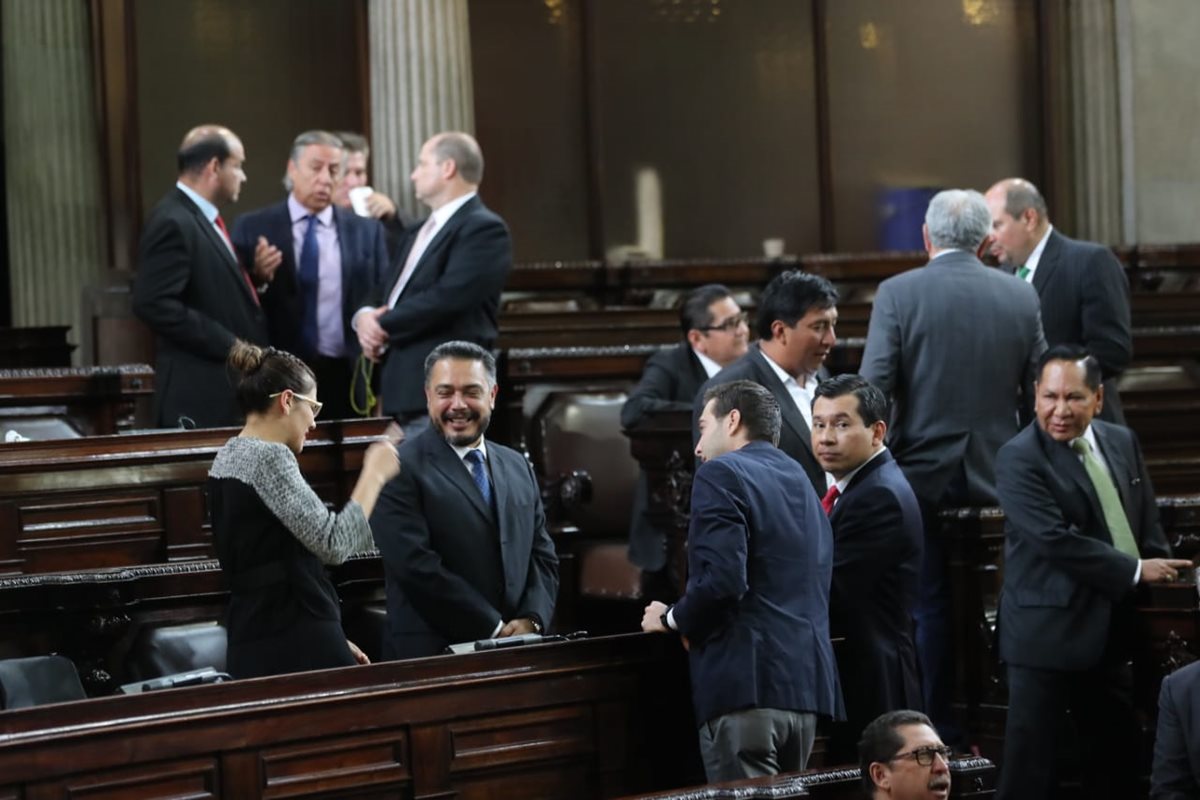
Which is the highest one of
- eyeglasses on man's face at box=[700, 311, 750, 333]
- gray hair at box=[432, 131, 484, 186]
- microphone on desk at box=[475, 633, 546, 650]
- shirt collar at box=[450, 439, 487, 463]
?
gray hair at box=[432, 131, 484, 186]

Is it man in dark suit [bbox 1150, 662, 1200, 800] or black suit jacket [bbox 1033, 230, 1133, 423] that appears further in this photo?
black suit jacket [bbox 1033, 230, 1133, 423]

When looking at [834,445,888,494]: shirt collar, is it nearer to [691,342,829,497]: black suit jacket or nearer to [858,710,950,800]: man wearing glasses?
[691,342,829,497]: black suit jacket

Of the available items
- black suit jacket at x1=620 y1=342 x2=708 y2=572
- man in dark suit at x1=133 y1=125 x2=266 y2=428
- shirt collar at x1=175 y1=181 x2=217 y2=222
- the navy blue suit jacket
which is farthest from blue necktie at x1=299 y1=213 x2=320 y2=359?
the navy blue suit jacket

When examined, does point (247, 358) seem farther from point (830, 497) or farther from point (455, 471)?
point (830, 497)

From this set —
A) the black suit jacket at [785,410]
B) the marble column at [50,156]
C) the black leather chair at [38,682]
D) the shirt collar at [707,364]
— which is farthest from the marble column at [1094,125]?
the black leather chair at [38,682]

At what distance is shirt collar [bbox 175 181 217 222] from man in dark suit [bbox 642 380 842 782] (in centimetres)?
255

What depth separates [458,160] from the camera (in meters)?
5.57

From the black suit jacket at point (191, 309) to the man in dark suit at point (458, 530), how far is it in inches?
63.7

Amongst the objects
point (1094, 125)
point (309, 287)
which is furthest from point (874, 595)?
point (1094, 125)

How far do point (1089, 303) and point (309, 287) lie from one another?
240cm

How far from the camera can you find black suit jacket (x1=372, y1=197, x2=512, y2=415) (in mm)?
5410

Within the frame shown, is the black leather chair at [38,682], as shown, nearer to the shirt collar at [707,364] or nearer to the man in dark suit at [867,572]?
the man in dark suit at [867,572]

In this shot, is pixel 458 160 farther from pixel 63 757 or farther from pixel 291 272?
pixel 63 757

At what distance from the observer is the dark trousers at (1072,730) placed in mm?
4445
